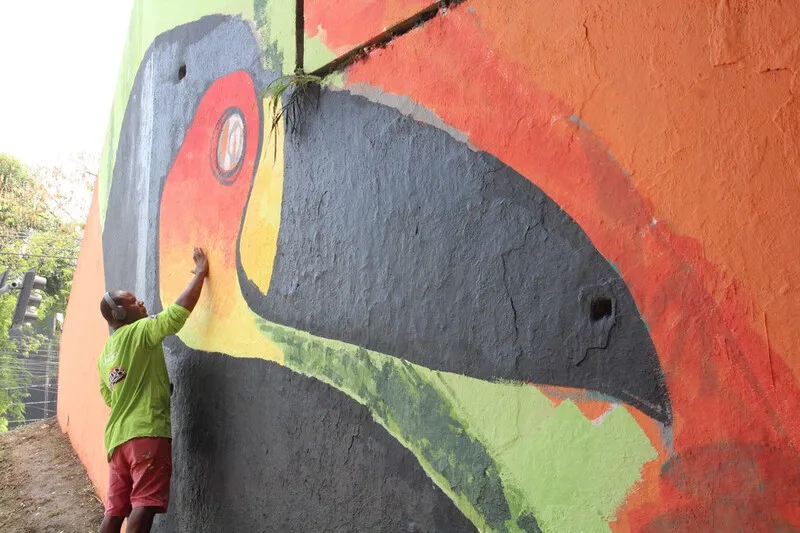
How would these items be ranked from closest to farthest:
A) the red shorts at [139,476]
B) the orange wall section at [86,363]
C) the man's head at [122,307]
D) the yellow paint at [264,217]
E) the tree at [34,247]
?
the yellow paint at [264,217]
the red shorts at [139,476]
the man's head at [122,307]
the orange wall section at [86,363]
the tree at [34,247]

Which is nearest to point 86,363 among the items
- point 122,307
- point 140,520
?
point 122,307

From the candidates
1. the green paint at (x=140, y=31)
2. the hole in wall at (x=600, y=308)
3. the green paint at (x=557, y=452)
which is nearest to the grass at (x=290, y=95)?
the green paint at (x=140, y=31)

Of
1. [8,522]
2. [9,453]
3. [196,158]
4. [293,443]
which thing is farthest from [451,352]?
[9,453]

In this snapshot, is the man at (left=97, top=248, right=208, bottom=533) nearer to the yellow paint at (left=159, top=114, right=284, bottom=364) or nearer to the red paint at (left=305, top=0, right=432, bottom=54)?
the yellow paint at (left=159, top=114, right=284, bottom=364)

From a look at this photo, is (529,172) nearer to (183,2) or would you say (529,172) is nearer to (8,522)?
(183,2)

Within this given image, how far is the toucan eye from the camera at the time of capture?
3592mm

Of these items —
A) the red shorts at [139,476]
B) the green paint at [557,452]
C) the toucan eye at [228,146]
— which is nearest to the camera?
the green paint at [557,452]

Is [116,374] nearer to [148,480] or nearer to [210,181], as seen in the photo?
[148,480]

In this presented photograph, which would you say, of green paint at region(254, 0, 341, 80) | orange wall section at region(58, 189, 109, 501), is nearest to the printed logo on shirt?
green paint at region(254, 0, 341, 80)

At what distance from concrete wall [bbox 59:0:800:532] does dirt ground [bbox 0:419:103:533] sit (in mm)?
2260

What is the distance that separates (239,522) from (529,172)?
244 cm

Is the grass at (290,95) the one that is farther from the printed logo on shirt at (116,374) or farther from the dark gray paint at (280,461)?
the printed logo on shirt at (116,374)

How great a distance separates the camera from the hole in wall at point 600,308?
172 cm

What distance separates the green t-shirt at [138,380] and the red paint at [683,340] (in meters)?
2.46
